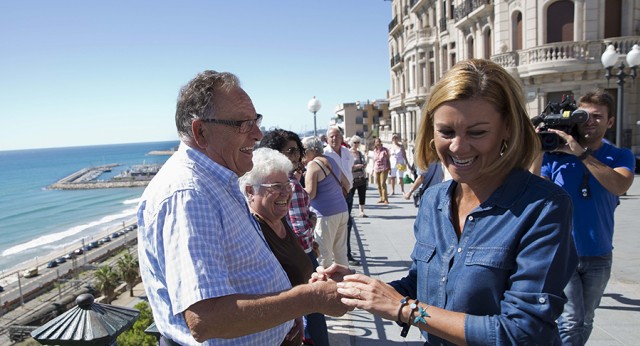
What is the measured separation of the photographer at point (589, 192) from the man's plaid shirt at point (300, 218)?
2.14 meters

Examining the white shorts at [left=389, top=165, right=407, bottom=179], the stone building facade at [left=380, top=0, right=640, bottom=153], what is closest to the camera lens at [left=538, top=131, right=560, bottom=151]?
the white shorts at [left=389, top=165, right=407, bottom=179]

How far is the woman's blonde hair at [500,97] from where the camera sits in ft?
5.39

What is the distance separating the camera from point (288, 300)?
1.70 meters

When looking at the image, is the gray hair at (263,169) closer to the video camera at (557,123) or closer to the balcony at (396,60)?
the video camera at (557,123)

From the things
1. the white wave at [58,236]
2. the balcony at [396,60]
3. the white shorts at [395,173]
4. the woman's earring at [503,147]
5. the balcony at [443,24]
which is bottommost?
the white wave at [58,236]

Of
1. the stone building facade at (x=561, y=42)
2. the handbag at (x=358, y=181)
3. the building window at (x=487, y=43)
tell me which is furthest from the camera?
the building window at (x=487, y=43)

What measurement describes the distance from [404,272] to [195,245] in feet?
15.3

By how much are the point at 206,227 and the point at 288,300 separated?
17.6 inches

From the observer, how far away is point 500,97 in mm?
1664

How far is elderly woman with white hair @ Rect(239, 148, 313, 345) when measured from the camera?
115 inches

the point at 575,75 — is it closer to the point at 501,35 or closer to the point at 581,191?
the point at 501,35

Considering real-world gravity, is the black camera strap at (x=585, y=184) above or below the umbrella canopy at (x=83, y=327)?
above

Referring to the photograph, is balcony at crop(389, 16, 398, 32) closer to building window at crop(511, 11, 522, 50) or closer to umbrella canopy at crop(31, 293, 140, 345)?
building window at crop(511, 11, 522, 50)

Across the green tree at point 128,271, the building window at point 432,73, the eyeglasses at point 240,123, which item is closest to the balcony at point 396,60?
the building window at point 432,73
